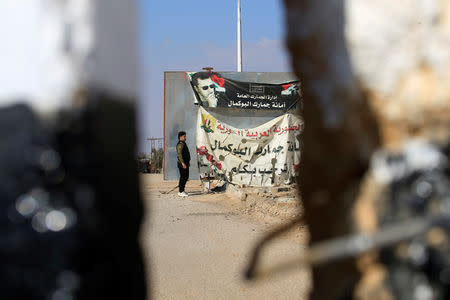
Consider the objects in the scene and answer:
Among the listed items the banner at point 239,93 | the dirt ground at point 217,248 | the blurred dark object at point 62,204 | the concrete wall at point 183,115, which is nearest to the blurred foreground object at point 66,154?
the blurred dark object at point 62,204

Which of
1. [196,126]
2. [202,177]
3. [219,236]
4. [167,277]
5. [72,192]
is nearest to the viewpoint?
[72,192]

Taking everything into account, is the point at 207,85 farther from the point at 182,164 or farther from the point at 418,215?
the point at 418,215

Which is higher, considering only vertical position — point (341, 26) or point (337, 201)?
point (341, 26)

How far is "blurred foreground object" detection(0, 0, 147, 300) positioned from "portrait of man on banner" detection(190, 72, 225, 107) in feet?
37.5

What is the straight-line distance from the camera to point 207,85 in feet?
39.9

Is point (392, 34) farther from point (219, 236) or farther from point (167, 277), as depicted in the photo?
point (219, 236)

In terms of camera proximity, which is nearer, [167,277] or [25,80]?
[25,80]

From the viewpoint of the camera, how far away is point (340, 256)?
2.34 feet

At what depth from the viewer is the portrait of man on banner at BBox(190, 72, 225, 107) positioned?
1211cm

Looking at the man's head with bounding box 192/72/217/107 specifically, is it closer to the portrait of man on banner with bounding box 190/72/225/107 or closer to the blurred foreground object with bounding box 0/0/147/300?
the portrait of man on banner with bounding box 190/72/225/107

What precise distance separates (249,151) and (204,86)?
2247 mm

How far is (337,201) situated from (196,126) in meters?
11.6

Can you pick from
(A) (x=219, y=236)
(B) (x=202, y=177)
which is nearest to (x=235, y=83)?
(B) (x=202, y=177)

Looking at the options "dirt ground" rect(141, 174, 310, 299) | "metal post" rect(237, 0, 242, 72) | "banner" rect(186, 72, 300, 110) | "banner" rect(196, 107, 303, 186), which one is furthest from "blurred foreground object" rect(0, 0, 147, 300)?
"metal post" rect(237, 0, 242, 72)
